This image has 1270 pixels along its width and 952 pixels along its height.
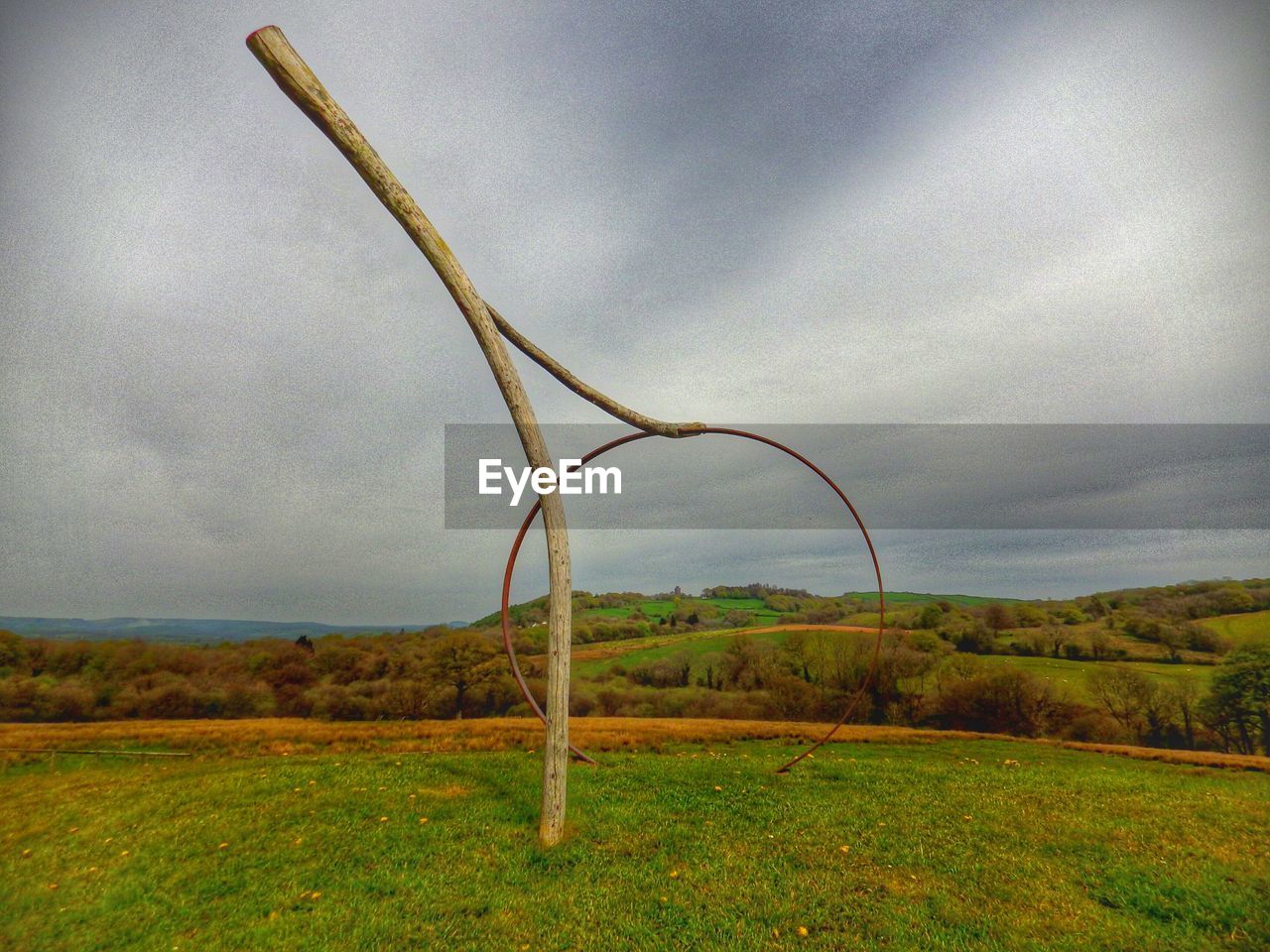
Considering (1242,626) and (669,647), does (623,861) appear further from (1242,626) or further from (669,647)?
(1242,626)

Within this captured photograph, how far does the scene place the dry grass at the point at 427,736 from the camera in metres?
9.45

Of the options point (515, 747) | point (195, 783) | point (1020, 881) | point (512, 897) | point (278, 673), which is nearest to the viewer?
point (512, 897)

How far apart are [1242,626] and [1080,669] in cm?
432

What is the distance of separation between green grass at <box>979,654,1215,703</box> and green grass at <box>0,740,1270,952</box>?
6.40 meters

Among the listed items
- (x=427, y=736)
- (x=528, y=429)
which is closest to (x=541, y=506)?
(x=528, y=429)

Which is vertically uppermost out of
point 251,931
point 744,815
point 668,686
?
point 251,931

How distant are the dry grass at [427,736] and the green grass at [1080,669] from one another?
2980 millimetres

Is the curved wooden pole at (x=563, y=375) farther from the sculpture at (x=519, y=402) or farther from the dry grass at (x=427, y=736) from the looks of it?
the dry grass at (x=427, y=736)

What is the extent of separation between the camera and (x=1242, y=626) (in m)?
14.0

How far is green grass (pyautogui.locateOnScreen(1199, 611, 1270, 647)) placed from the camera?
13523mm

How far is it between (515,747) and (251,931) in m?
6.28

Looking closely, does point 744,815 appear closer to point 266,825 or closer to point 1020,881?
point 1020,881

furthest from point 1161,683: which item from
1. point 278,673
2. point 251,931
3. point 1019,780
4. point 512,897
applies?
point 278,673

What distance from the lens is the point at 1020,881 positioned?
4996 mm
